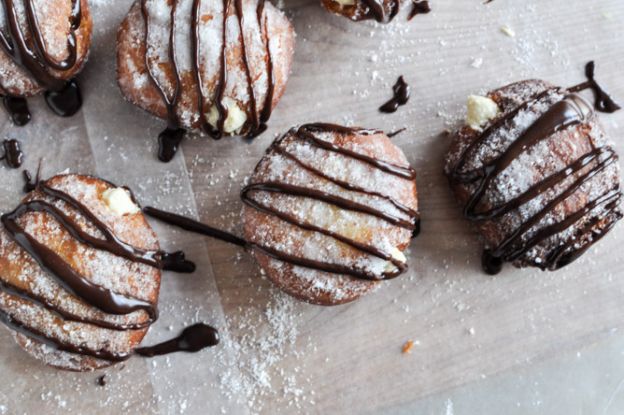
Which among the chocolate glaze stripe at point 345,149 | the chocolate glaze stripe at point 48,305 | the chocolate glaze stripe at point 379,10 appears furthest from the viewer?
the chocolate glaze stripe at point 379,10

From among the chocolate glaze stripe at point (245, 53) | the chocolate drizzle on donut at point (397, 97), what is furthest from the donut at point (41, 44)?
the chocolate drizzle on donut at point (397, 97)

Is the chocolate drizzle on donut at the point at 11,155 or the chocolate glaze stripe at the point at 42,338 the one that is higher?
the chocolate drizzle on donut at the point at 11,155

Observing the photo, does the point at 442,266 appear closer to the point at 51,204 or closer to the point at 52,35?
the point at 51,204

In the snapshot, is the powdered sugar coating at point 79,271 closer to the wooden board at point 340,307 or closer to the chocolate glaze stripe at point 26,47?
the wooden board at point 340,307

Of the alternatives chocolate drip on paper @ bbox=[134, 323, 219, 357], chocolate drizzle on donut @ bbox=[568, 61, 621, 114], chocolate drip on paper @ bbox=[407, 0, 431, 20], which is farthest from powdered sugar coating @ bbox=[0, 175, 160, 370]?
chocolate drizzle on donut @ bbox=[568, 61, 621, 114]

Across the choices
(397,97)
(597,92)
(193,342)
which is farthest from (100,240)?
(597,92)

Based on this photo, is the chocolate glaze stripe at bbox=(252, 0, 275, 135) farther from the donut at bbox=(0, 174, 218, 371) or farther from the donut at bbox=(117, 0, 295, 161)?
the donut at bbox=(0, 174, 218, 371)
